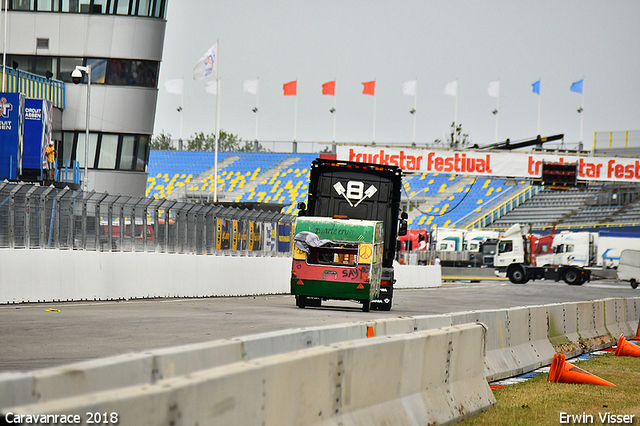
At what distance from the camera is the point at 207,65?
49.3 meters

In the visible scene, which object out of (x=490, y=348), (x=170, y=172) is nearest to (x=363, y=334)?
(x=490, y=348)

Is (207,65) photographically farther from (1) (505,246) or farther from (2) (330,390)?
(2) (330,390)

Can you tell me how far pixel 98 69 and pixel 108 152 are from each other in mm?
3702

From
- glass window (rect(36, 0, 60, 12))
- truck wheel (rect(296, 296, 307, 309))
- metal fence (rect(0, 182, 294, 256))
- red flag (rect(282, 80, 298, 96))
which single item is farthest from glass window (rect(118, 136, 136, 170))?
red flag (rect(282, 80, 298, 96))

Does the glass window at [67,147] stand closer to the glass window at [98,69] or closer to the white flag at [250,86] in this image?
the glass window at [98,69]

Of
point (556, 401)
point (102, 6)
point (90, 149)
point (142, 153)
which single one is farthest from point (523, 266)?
point (556, 401)

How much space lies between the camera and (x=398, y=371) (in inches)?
278

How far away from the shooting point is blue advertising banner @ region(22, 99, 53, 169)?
3384cm

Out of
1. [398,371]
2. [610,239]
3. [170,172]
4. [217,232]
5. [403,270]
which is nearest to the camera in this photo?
[398,371]

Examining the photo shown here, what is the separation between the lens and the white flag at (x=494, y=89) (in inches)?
2837

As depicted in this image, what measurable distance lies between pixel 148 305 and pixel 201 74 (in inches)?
1232

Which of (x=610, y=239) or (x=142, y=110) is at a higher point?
(x=142, y=110)

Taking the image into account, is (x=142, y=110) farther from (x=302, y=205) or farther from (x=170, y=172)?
(x=170, y=172)

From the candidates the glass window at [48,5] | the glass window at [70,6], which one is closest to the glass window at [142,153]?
the glass window at [70,6]
